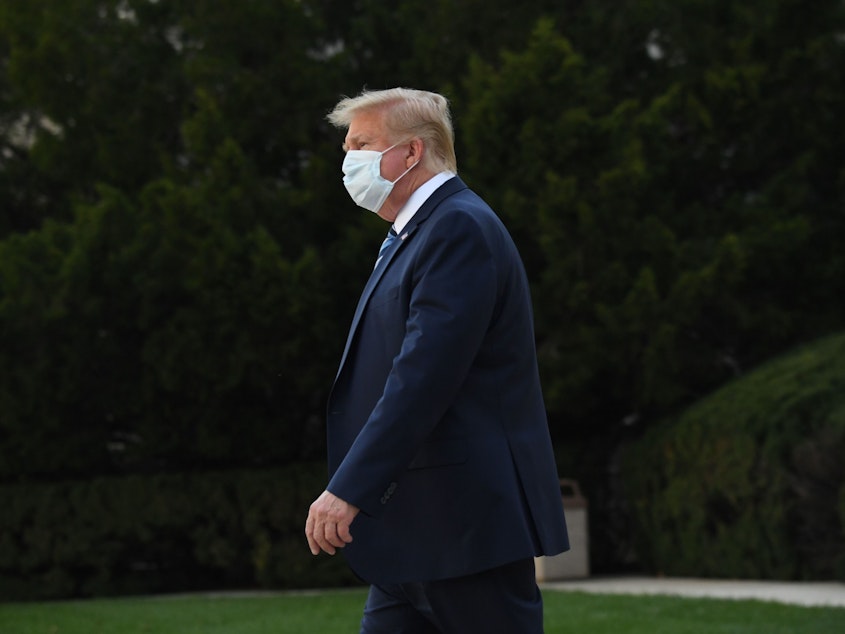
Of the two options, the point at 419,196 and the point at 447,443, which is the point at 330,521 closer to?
the point at 447,443

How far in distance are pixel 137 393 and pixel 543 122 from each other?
4.14 meters

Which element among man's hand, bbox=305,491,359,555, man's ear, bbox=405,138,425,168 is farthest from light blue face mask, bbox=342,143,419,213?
man's hand, bbox=305,491,359,555

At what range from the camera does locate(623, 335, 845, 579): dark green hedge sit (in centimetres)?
882

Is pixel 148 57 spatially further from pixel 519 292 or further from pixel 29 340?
pixel 519 292

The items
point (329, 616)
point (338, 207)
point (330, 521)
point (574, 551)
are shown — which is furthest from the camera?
point (338, 207)

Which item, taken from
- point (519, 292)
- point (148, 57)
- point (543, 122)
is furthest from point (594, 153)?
point (519, 292)

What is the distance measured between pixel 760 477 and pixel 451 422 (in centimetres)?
662

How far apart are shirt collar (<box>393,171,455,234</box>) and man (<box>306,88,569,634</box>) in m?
0.04

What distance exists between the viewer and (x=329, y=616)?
8.55 meters

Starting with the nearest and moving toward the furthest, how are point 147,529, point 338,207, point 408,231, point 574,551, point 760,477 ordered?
point 408,231 < point 760,477 < point 574,551 < point 338,207 < point 147,529

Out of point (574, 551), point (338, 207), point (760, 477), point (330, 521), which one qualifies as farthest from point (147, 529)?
point (330, 521)

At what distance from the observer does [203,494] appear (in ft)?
37.9

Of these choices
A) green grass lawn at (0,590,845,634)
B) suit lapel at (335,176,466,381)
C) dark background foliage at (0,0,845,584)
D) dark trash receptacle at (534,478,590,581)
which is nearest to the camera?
suit lapel at (335,176,466,381)

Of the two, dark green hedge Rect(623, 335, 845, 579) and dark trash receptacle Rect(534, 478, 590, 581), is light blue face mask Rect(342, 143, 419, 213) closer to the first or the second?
dark green hedge Rect(623, 335, 845, 579)
